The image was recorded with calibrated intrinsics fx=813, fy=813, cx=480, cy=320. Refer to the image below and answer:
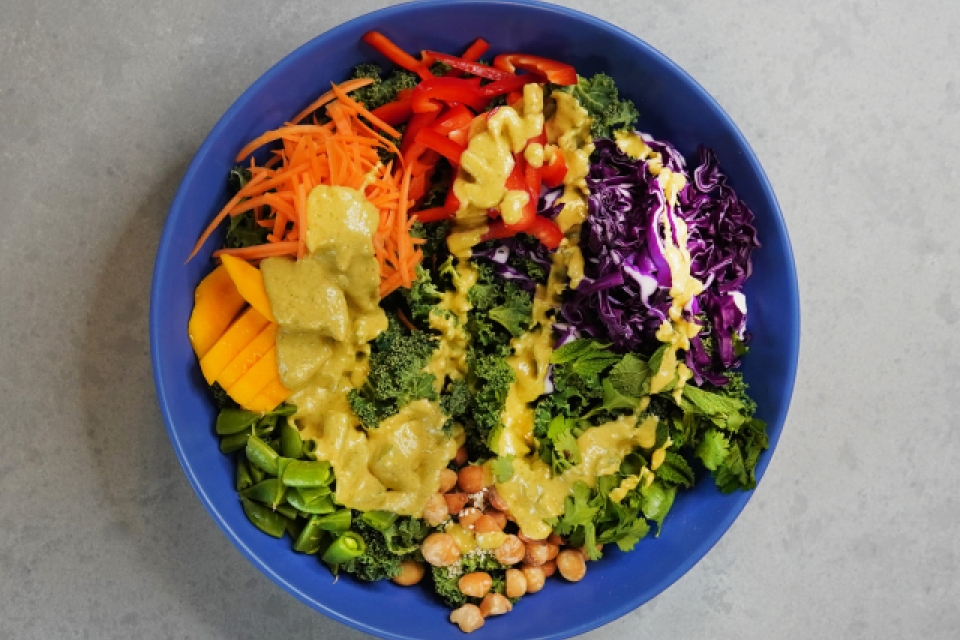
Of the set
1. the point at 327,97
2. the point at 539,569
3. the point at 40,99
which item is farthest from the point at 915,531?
the point at 40,99

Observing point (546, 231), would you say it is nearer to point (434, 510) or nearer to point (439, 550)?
point (434, 510)

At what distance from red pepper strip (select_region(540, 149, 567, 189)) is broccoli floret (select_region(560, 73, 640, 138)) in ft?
0.49

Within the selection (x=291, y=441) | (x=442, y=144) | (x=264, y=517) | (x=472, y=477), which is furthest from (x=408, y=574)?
(x=442, y=144)

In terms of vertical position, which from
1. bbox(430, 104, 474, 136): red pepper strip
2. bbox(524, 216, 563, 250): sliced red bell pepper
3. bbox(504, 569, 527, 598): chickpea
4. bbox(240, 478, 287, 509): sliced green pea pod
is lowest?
bbox(504, 569, 527, 598): chickpea

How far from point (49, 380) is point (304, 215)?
3.80 feet

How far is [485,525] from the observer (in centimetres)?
257

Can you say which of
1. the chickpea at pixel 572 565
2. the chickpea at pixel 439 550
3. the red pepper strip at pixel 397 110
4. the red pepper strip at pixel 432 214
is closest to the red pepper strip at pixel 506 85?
the red pepper strip at pixel 397 110

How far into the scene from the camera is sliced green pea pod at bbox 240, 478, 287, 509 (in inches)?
94.5

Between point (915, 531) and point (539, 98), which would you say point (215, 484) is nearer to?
point (539, 98)

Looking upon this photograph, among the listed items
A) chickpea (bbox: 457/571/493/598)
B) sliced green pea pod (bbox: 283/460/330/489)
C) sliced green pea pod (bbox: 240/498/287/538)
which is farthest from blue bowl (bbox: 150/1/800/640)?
sliced green pea pod (bbox: 283/460/330/489)

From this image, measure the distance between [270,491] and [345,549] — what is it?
0.29 m

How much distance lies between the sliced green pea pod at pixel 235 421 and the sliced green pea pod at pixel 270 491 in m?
0.17

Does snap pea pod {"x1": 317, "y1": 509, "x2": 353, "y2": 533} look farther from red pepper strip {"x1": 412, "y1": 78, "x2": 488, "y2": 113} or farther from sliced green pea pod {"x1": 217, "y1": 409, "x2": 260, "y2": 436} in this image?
red pepper strip {"x1": 412, "y1": 78, "x2": 488, "y2": 113}

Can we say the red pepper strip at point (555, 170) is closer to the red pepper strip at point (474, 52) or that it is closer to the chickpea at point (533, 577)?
the red pepper strip at point (474, 52)
